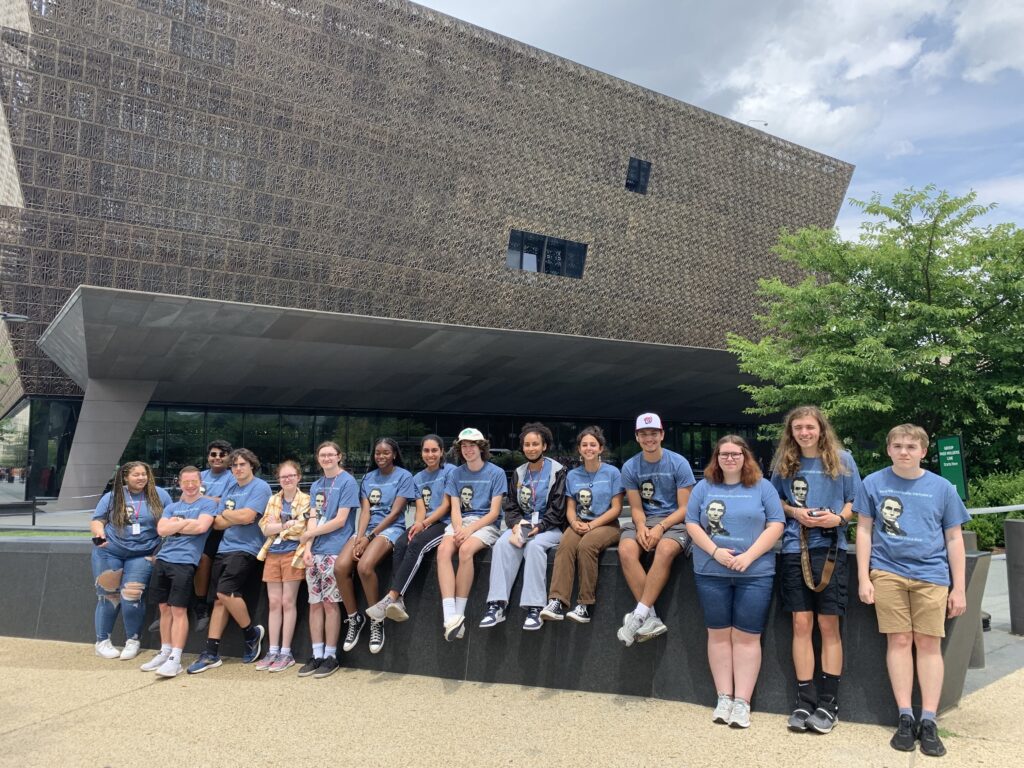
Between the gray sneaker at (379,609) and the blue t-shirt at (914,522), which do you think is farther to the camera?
the gray sneaker at (379,609)

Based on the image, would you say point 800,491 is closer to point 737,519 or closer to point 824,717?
point 737,519

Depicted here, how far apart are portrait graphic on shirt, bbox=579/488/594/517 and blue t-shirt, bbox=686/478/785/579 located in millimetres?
830

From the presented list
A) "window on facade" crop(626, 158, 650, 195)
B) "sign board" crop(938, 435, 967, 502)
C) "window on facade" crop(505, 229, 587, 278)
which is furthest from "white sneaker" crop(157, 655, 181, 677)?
"window on facade" crop(626, 158, 650, 195)

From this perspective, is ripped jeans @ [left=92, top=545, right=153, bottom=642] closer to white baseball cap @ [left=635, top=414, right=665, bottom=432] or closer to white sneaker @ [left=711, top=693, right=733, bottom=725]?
white baseball cap @ [left=635, top=414, right=665, bottom=432]

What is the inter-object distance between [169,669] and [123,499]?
1575mm

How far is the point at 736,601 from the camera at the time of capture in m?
4.58

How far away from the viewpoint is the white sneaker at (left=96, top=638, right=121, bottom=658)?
645 cm

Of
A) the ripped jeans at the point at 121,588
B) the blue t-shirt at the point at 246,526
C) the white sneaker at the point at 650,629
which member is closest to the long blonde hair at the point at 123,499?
the ripped jeans at the point at 121,588

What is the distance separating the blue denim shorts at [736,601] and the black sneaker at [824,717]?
53cm

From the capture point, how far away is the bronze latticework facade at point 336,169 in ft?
59.2

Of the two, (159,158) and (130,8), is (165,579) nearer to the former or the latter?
(159,158)

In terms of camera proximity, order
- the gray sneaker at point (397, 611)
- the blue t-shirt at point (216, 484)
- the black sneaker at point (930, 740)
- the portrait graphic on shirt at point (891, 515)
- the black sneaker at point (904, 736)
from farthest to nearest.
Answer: the blue t-shirt at point (216, 484) < the gray sneaker at point (397, 611) < the portrait graphic on shirt at point (891, 515) < the black sneaker at point (904, 736) < the black sneaker at point (930, 740)

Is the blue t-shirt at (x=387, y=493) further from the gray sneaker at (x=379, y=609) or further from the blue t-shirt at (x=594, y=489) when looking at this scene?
the blue t-shirt at (x=594, y=489)

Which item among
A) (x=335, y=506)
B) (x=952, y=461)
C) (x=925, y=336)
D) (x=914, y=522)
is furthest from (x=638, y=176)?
(x=914, y=522)
